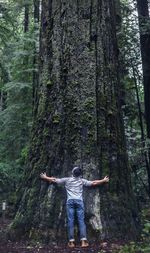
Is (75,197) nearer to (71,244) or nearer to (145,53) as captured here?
(71,244)

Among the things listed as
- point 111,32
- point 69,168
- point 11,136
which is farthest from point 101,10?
point 11,136

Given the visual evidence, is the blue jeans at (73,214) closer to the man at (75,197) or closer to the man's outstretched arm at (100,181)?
the man at (75,197)

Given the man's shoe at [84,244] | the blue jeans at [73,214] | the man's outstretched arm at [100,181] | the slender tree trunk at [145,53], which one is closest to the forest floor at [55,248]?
the man's shoe at [84,244]

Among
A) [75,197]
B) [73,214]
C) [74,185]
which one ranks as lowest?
[73,214]

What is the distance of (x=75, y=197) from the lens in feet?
22.0

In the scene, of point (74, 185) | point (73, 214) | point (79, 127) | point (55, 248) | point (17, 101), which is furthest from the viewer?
point (17, 101)

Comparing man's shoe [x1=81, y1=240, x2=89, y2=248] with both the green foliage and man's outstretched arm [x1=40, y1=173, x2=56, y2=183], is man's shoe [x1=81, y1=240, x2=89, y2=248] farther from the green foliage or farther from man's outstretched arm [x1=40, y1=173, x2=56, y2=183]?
the green foliage

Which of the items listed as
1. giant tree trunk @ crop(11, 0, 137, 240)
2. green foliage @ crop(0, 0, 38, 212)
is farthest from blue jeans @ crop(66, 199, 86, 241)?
green foliage @ crop(0, 0, 38, 212)

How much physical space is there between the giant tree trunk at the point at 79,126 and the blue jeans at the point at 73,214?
0.55ft

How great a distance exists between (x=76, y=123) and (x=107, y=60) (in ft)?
4.33

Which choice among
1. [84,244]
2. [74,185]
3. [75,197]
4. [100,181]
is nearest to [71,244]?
[84,244]

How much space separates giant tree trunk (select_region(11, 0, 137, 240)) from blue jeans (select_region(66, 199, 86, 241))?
0.17 m

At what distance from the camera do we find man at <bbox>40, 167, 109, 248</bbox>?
6.53m

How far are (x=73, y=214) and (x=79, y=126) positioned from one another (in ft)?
4.91
